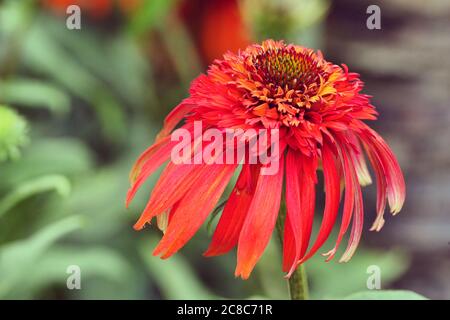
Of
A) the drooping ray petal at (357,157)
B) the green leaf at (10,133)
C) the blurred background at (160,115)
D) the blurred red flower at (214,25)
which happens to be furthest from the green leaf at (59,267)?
the drooping ray petal at (357,157)

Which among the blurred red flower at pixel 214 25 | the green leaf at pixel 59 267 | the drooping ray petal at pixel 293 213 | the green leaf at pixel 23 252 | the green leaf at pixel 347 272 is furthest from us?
the blurred red flower at pixel 214 25

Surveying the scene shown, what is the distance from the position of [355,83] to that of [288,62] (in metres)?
0.05

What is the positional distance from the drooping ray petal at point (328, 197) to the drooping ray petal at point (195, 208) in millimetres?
41

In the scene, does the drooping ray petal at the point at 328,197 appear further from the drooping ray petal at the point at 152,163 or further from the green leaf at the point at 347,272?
the green leaf at the point at 347,272

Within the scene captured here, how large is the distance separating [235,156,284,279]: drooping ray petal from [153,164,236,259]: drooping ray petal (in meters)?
0.02

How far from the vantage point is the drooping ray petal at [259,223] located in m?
0.34

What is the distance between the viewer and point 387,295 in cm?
41

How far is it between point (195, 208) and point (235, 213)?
0.08 ft

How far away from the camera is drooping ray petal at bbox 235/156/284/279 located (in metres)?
0.34

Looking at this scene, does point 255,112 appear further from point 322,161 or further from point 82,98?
point 82,98

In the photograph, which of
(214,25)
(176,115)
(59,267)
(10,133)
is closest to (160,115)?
(214,25)

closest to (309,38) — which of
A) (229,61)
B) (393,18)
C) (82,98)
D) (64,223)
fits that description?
(393,18)

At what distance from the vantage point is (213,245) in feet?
1.22

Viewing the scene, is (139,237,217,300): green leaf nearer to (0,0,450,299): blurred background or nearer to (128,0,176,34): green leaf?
(0,0,450,299): blurred background
